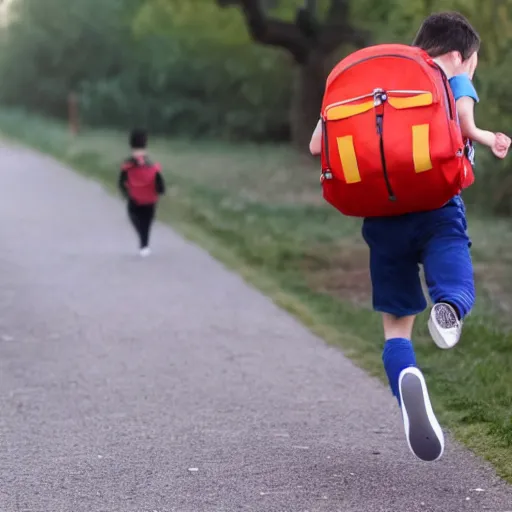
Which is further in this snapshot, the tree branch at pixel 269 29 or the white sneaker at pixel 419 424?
the tree branch at pixel 269 29

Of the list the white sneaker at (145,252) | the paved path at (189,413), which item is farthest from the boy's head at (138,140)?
the paved path at (189,413)

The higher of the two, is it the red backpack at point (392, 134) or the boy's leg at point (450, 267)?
the red backpack at point (392, 134)

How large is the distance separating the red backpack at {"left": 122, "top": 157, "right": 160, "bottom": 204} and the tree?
12.3 m

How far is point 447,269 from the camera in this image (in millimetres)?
4523

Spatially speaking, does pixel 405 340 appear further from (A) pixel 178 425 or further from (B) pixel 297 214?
(B) pixel 297 214

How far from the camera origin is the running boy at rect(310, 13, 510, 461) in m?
4.39

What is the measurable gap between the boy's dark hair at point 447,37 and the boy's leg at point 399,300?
0.69m

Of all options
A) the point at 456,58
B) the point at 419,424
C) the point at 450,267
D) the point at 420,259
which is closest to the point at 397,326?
the point at 420,259

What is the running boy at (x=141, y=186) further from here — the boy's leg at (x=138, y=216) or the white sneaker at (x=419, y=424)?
the white sneaker at (x=419, y=424)

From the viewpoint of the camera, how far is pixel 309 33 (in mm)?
24922

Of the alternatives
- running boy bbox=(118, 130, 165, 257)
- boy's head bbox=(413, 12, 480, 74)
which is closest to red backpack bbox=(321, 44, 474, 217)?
boy's head bbox=(413, 12, 480, 74)

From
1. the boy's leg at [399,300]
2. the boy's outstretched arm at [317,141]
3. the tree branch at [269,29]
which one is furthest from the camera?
the tree branch at [269,29]

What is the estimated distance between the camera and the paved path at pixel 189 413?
15.0 feet

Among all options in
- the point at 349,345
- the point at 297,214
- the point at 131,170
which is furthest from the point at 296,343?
the point at 297,214
